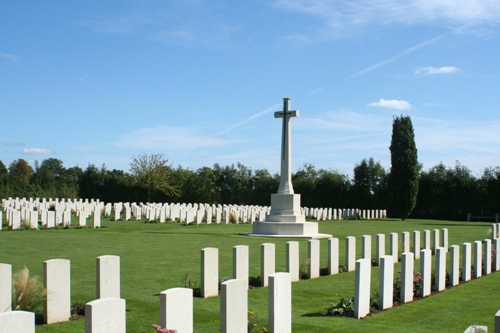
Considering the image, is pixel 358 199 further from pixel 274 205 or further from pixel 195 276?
pixel 195 276

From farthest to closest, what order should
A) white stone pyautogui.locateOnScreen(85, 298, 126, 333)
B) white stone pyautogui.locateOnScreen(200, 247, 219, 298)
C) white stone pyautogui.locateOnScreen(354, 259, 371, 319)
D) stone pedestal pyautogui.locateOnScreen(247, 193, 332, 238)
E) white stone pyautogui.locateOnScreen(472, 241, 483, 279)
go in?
stone pedestal pyautogui.locateOnScreen(247, 193, 332, 238) → white stone pyautogui.locateOnScreen(472, 241, 483, 279) → white stone pyautogui.locateOnScreen(200, 247, 219, 298) → white stone pyautogui.locateOnScreen(354, 259, 371, 319) → white stone pyautogui.locateOnScreen(85, 298, 126, 333)

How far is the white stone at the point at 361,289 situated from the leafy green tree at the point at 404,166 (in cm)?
3745

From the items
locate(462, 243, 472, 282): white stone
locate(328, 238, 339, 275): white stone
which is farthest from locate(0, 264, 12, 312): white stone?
locate(462, 243, 472, 282): white stone

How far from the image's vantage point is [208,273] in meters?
9.22

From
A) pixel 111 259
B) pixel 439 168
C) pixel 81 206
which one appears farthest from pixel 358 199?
pixel 111 259

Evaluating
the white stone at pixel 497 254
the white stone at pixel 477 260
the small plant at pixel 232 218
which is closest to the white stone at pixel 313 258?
the white stone at pixel 477 260

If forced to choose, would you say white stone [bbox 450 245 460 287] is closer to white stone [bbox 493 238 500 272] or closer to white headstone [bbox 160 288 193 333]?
white stone [bbox 493 238 500 272]

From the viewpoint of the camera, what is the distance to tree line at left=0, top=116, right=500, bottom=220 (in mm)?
44875

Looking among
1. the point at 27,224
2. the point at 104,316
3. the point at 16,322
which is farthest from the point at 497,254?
the point at 27,224

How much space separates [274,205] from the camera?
957 inches

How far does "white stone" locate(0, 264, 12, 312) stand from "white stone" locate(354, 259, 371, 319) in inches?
182

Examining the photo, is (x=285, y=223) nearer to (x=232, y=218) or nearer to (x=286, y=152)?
(x=286, y=152)

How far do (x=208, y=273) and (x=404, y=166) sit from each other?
37841mm

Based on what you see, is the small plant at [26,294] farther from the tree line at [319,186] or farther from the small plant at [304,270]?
the tree line at [319,186]
